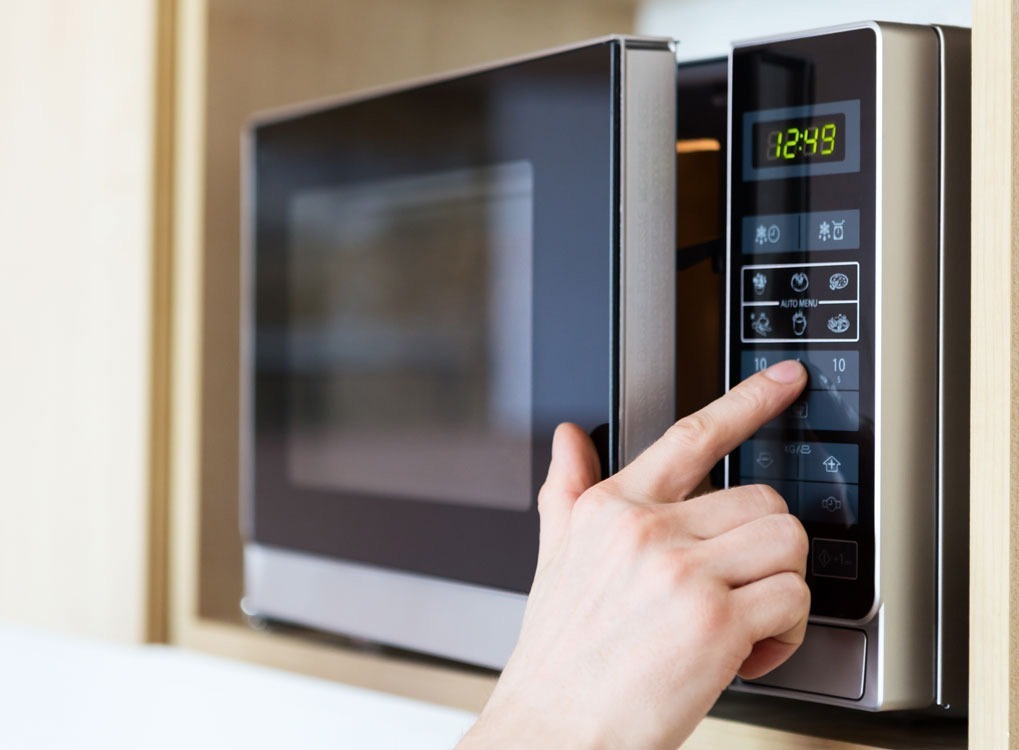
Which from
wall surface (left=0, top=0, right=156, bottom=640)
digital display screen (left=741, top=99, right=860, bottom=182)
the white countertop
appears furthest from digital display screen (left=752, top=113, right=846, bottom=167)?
wall surface (left=0, top=0, right=156, bottom=640)

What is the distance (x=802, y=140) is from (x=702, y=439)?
15 centimetres

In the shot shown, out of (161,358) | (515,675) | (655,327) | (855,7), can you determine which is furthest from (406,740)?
(855,7)

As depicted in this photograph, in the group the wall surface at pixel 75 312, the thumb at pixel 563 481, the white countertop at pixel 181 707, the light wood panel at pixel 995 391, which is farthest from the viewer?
the wall surface at pixel 75 312

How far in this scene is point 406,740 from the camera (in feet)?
2.05

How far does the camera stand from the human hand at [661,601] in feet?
1.49

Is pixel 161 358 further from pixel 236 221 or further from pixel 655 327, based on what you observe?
pixel 655 327

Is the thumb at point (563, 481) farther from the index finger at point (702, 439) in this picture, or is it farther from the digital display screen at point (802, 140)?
the digital display screen at point (802, 140)

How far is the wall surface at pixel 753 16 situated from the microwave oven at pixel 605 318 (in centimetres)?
16

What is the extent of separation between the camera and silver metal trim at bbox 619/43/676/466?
56 centimetres

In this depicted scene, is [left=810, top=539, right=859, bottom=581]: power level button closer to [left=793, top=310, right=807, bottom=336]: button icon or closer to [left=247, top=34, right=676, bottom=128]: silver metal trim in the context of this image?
[left=793, top=310, right=807, bottom=336]: button icon

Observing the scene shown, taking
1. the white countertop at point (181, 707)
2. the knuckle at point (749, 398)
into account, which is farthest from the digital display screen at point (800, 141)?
the white countertop at point (181, 707)

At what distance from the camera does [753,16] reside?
81 cm

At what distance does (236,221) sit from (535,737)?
54 cm

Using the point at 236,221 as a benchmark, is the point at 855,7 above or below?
above
